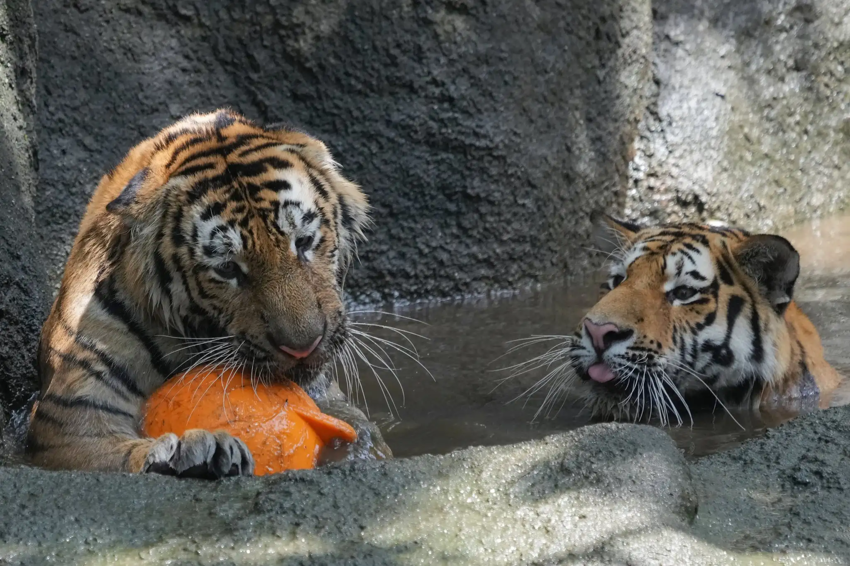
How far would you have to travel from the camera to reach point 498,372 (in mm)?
4691

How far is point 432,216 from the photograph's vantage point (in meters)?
5.88

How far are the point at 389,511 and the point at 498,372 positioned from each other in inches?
95.8

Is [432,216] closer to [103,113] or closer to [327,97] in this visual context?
[327,97]

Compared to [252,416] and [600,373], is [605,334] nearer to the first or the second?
[600,373]

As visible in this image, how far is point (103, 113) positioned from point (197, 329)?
93.6 inches

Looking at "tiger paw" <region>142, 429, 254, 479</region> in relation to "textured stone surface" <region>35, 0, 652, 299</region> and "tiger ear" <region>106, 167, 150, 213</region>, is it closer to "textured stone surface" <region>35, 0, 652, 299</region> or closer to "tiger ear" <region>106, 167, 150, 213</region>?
"tiger ear" <region>106, 167, 150, 213</region>

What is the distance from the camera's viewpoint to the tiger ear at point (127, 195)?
3195 millimetres

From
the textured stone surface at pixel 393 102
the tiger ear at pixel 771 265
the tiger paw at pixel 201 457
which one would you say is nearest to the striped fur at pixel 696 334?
the tiger ear at pixel 771 265

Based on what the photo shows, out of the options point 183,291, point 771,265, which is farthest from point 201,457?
point 771,265

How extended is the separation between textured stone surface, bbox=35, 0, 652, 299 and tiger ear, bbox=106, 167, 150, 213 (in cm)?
197

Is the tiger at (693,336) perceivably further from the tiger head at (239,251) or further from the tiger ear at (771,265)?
the tiger head at (239,251)

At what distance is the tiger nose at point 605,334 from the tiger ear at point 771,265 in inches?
23.5

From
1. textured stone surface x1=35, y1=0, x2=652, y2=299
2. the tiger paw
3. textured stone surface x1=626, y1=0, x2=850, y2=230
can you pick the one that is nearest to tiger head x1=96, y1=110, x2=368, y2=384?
the tiger paw

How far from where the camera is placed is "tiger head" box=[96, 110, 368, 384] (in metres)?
3.05
